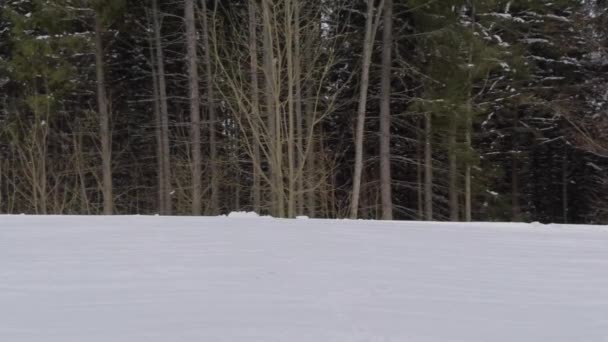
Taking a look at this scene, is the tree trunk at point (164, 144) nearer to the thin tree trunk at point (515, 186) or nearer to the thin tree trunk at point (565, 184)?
the thin tree trunk at point (515, 186)

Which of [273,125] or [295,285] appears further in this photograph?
[273,125]

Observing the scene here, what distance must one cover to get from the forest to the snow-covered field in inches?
179

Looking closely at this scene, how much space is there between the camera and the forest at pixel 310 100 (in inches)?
402

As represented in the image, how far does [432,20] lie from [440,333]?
10.2m

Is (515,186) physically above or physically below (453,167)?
below

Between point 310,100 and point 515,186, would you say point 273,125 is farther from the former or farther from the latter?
point 515,186

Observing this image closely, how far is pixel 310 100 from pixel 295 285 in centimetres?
888

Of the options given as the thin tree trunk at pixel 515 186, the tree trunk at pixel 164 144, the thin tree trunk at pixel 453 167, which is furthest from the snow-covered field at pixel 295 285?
the thin tree trunk at pixel 515 186

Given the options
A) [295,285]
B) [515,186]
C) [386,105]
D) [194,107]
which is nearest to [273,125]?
[194,107]

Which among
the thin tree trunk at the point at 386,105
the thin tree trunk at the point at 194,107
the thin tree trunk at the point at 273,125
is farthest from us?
the thin tree trunk at the point at 386,105

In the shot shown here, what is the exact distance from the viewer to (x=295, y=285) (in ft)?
9.05

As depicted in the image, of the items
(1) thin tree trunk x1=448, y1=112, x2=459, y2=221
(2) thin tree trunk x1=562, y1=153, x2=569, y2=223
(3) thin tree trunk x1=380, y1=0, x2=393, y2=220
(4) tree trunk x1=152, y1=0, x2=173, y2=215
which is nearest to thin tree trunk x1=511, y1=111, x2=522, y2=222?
(2) thin tree trunk x1=562, y1=153, x2=569, y2=223

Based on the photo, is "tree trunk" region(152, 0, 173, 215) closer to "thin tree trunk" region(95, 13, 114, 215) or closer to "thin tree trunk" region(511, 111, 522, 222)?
"thin tree trunk" region(95, 13, 114, 215)

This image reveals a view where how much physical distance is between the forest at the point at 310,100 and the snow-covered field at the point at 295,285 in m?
4.55
